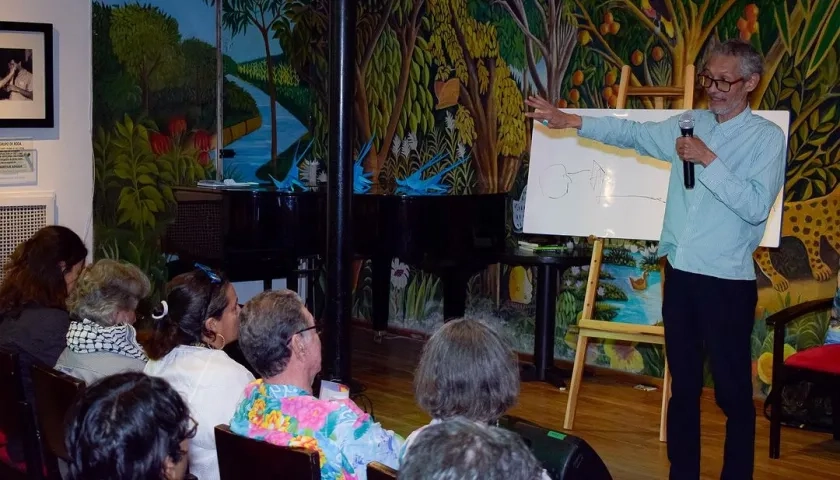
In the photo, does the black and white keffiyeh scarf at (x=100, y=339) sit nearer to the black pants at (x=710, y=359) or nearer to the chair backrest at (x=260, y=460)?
the chair backrest at (x=260, y=460)

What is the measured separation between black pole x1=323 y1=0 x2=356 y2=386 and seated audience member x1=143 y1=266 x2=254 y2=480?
0.73 metres

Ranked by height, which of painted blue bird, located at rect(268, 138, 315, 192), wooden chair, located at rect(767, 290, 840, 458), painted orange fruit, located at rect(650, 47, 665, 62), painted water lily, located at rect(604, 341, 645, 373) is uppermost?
painted orange fruit, located at rect(650, 47, 665, 62)

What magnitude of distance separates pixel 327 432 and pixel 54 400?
974 mm

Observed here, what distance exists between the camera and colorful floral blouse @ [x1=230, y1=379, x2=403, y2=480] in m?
2.33

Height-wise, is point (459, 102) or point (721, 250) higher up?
point (459, 102)

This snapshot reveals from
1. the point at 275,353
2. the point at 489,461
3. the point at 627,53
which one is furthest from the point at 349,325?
the point at 627,53

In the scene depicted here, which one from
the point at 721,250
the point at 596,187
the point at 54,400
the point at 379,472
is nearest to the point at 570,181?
the point at 596,187

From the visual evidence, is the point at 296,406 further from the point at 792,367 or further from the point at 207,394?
the point at 792,367

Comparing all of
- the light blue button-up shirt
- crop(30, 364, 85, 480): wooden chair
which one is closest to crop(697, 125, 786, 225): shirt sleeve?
the light blue button-up shirt

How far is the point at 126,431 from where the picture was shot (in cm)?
173

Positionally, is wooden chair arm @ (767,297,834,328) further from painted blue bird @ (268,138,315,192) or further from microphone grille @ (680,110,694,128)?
painted blue bird @ (268,138,315,192)

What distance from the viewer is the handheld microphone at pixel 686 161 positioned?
11.3 feet

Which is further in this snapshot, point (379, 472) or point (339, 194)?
point (339, 194)

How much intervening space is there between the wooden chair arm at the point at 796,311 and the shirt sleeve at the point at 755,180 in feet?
4.69
